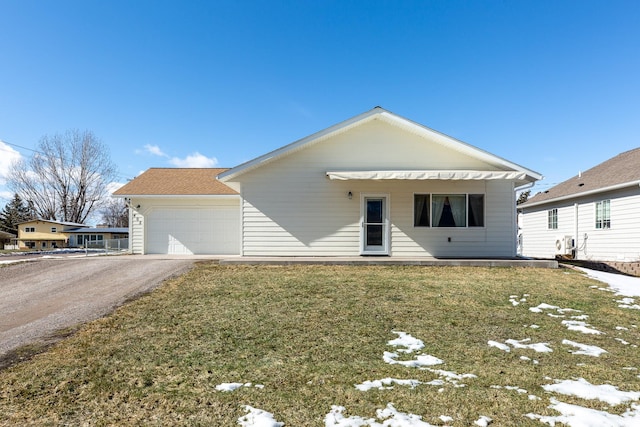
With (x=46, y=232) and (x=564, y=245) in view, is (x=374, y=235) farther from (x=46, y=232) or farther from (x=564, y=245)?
(x=46, y=232)

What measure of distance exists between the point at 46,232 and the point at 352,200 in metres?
42.0

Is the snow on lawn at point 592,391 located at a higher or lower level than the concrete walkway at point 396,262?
lower

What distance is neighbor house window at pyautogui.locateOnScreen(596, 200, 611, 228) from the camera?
14000 mm

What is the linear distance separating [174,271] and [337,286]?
464cm

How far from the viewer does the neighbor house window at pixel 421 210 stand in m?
11.7

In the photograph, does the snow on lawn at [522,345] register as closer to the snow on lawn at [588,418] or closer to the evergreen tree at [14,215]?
the snow on lawn at [588,418]

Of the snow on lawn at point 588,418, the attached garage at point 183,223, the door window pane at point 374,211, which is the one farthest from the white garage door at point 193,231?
the snow on lawn at point 588,418

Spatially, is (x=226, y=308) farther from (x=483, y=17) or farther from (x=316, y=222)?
(x=483, y=17)

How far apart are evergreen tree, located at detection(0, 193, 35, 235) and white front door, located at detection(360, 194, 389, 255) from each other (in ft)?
181

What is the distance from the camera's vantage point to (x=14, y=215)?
50500 millimetres

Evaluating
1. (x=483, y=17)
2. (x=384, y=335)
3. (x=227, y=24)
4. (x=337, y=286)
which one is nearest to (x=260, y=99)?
(x=227, y=24)

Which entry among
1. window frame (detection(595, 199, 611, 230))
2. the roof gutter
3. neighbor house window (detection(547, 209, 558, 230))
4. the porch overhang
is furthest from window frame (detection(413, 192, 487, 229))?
neighbor house window (detection(547, 209, 558, 230))

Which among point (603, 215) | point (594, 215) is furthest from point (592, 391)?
point (594, 215)

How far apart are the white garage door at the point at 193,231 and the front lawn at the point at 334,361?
7229 millimetres
